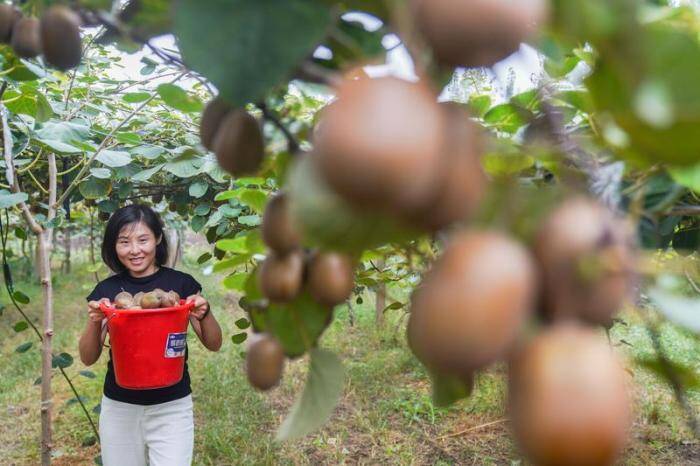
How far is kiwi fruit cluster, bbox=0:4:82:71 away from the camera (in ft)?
1.59

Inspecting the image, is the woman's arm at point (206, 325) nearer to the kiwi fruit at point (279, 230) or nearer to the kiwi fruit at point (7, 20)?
the kiwi fruit at point (7, 20)

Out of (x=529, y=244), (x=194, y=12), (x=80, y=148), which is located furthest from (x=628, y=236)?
(x=80, y=148)

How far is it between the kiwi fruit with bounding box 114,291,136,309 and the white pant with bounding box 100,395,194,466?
41cm

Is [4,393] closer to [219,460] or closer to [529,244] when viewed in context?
[219,460]

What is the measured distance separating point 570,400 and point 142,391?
216 cm

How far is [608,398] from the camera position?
0.87ft

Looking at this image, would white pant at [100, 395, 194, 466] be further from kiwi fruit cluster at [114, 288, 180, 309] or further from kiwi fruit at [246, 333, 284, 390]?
kiwi fruit at [246, 333, 284, 390]

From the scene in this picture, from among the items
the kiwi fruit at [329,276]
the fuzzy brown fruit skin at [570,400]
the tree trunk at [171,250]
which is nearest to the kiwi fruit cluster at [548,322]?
the fuzzy brown fruit skin at [570,400]

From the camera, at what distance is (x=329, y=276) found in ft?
1.35

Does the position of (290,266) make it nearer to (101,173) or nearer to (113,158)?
(113,158)

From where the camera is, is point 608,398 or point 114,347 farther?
point 114,347

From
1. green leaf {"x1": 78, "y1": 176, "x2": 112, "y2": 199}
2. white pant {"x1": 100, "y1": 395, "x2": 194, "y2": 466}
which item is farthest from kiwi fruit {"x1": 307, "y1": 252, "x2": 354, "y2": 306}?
green leaf {"x1": 78, "y1": 176, "x2": 112, "y2": 199}

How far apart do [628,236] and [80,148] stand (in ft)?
5.54

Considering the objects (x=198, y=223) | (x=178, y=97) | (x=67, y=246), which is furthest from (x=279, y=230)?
(x=67, y=246)
